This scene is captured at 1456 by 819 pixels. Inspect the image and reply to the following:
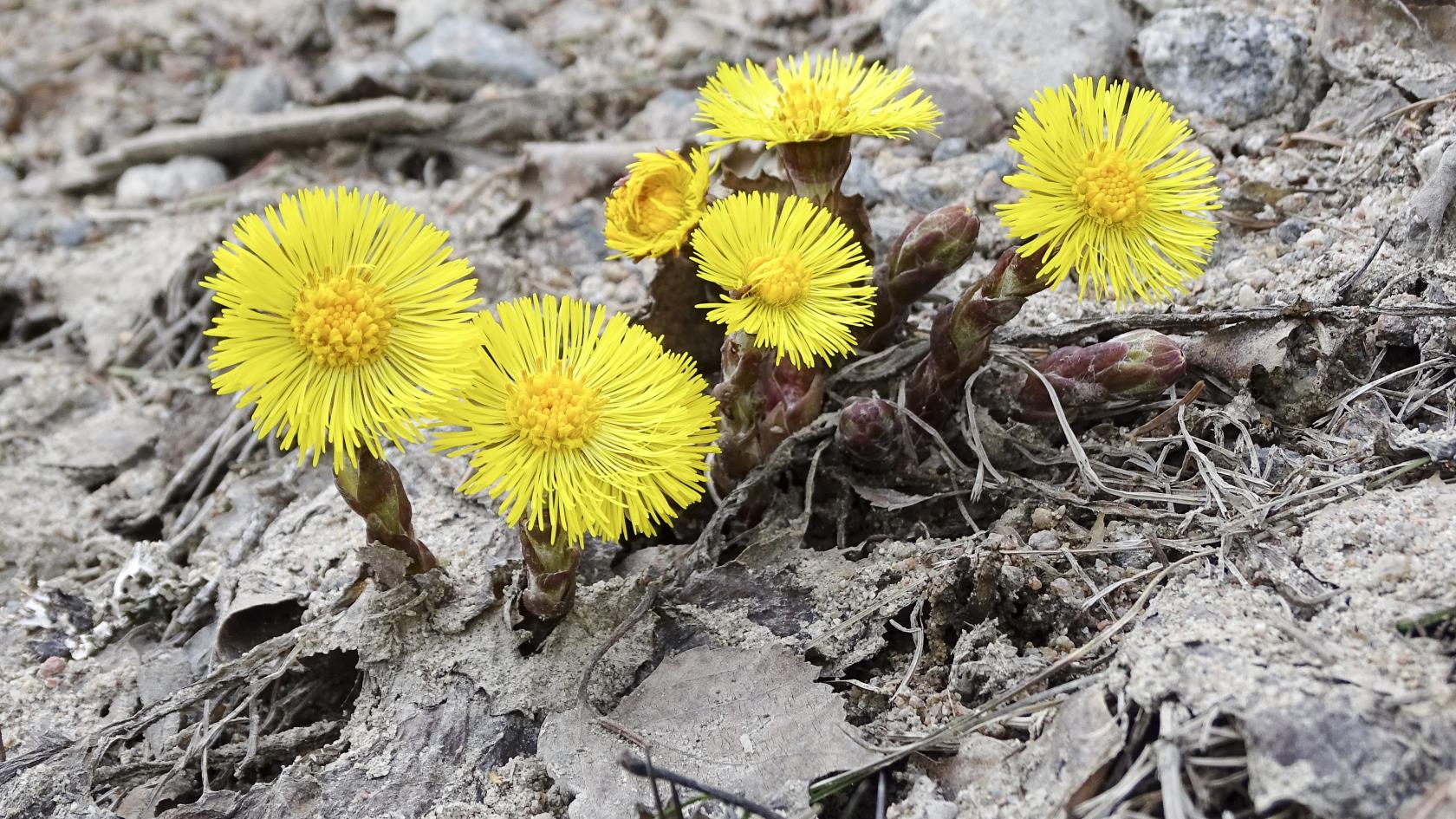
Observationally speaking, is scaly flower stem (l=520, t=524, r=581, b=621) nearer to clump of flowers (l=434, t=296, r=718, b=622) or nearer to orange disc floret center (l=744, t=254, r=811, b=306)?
clump of flowers (l=434, t=296, r=718, b=622)

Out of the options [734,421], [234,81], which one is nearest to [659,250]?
[734,421]

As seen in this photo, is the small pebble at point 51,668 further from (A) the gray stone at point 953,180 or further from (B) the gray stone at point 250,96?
(B) the gray stone at point 250,96

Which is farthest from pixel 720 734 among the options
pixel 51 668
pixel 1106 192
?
pixel 51 668

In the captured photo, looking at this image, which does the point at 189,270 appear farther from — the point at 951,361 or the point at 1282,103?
the point at 1282,103

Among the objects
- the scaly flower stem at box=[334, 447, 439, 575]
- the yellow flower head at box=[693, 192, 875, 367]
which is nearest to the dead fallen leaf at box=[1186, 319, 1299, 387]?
the yellow flower head at box=[693, 192, 875, 367]

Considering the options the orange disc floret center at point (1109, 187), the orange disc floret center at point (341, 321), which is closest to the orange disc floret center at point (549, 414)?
the orange disc floret center at point (341, 321)

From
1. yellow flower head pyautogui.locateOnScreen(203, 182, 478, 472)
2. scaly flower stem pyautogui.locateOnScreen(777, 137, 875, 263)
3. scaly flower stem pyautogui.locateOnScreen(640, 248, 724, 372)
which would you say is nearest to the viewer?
yellow flower head pyautogui.locateOnScreen(203, 182, 478, 472)
